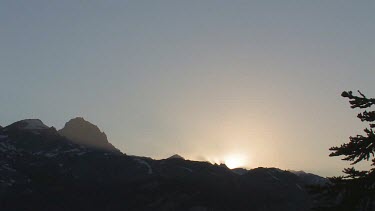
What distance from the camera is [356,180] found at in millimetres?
15820

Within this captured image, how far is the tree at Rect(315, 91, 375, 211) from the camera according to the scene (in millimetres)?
15484

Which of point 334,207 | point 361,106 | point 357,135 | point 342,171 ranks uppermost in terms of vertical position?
point 361,106

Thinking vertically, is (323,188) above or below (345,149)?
below

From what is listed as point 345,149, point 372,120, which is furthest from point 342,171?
point 372,120

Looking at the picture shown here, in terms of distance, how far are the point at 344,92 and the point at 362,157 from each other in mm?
2327

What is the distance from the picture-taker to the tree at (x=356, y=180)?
15.5 m

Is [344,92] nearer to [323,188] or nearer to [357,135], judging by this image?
[357,135]

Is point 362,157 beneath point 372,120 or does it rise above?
beneath

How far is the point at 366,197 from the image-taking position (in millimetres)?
15492

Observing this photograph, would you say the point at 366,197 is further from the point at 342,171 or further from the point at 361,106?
the point at 361,106

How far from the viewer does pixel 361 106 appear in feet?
53.7

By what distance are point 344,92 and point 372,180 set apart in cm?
305

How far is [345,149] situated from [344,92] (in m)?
1.96

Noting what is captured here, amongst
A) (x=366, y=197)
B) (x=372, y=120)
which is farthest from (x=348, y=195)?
(x=372, y=120)
